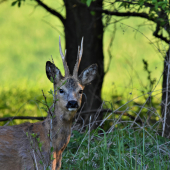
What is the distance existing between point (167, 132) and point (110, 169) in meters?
1.88

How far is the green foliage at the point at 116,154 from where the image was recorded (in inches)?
156

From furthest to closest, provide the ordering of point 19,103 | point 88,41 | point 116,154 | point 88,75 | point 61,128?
point 19,103 < point 88,41 < point 88,75 < point 116,154 < point 61,128

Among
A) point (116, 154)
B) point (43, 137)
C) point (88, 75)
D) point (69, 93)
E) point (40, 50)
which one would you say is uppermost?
point (40, 50)

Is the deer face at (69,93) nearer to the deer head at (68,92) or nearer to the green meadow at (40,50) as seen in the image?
the deer head at (68,92)

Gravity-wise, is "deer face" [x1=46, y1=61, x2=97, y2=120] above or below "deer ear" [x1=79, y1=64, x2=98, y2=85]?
below

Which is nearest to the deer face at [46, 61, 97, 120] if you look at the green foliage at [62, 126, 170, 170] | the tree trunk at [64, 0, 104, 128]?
the green foliage at [62, 126, 170, 170]

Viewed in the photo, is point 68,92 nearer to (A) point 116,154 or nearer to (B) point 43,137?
(B) point 43,137

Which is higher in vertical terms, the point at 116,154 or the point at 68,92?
the point at 68,92

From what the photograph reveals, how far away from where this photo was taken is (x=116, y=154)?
4.29m

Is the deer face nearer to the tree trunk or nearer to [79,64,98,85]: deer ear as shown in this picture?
→ [79,64,98,85]: deer ear

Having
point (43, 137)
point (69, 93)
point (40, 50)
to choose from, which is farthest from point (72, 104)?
point (40, 50)

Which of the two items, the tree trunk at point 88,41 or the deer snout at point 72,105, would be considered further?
the tree trunk at point 88,41

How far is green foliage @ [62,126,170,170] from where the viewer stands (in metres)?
3.97

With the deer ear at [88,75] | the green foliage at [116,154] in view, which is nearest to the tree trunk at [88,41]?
the green foliage at [116,154]
